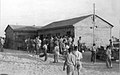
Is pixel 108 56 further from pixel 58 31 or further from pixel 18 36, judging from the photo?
pixel 18 36

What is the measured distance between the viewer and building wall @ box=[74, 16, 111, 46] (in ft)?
93.0

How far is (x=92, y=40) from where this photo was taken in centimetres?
2967

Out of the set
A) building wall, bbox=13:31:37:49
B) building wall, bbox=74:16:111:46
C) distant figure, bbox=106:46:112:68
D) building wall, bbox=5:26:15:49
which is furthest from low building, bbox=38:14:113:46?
distant figure, bbox=106:46:112:68

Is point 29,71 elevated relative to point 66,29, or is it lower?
lower

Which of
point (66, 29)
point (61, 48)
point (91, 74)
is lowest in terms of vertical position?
point (91, 74)

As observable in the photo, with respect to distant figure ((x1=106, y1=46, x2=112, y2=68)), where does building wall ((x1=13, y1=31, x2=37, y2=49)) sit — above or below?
above

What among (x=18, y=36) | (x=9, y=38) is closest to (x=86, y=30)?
(x=18, y=36)

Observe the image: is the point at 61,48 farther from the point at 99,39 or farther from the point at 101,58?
the point at 99,39

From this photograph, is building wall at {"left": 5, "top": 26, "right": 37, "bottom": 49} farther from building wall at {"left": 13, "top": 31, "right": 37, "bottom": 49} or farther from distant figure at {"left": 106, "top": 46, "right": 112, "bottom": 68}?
distant figure at {"left": 106, "top": 46, "right": 112, "bottom": 68}

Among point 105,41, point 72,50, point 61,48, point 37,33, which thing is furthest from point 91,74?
point 37,33

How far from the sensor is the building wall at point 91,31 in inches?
1116

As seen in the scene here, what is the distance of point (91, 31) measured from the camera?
96.6 feet

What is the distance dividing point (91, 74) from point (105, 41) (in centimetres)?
1945

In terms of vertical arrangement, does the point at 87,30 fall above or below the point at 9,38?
above
